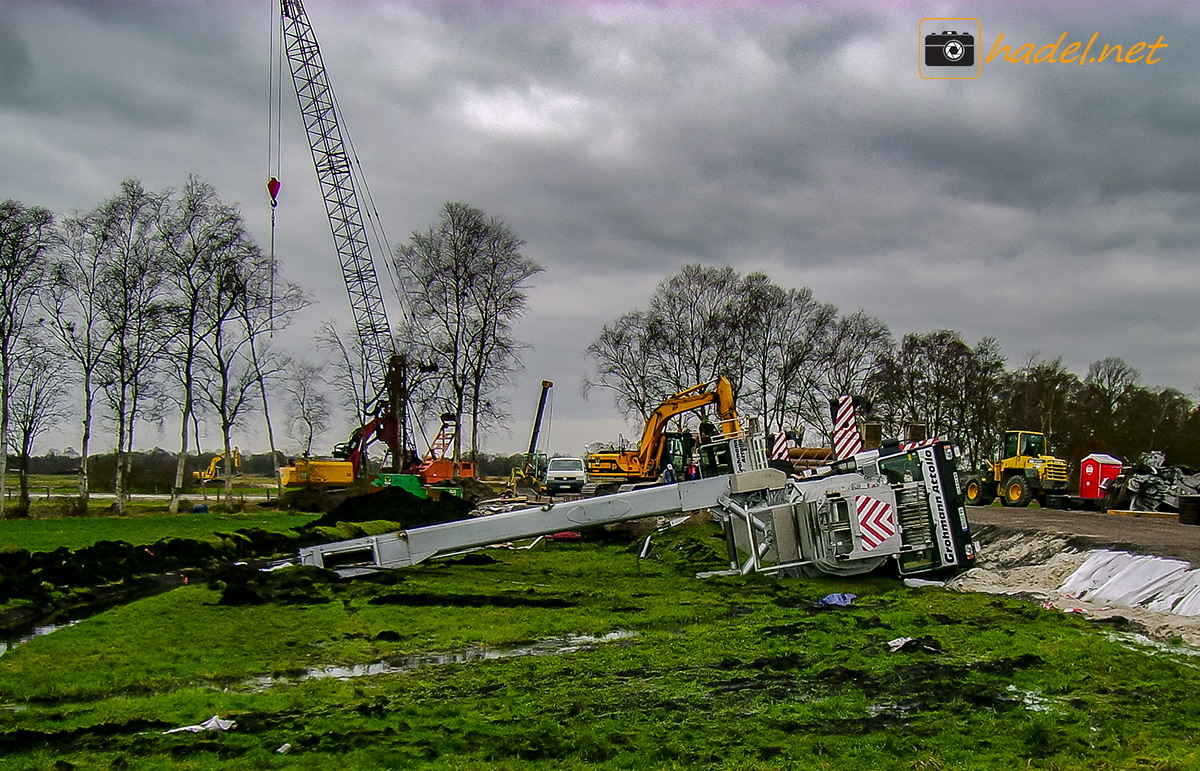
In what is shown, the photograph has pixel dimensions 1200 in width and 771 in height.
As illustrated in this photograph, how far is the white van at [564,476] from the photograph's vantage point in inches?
1626

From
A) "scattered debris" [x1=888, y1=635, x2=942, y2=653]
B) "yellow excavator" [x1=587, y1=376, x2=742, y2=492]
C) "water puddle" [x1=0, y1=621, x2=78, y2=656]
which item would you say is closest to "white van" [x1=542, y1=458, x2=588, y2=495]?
"yellow excavator" [x1=587, y1=376, x2=742, y2=492]

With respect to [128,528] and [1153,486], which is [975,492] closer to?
[1153,486]

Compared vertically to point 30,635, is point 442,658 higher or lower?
lower

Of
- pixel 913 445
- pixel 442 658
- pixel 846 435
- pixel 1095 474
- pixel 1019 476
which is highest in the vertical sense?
pixel 846 435

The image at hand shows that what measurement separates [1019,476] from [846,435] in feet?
74.7

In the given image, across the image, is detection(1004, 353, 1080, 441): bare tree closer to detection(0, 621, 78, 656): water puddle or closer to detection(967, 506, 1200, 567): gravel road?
detection(967, 506, 1200, 567): gravel road

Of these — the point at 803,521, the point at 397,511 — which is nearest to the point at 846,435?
the point at 803,521

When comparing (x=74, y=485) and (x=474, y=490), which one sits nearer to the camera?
(x=474, y=490)

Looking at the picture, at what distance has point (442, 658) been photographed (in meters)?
9.02

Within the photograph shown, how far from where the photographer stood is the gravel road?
49.3 ft

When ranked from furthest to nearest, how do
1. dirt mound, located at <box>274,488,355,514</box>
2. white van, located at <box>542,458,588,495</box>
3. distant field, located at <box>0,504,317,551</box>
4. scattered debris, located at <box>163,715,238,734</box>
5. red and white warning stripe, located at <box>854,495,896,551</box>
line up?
white van, located at <box>542,458,588,495</box>
dirt mound, located at <box>274,488,355,514</box>
distant field, located at <box>0,504,317,551</box>
red and white warning stripe, located at <box>854,495,896,551</box>
scattered debris, located at <box>163,715,238,734</box>

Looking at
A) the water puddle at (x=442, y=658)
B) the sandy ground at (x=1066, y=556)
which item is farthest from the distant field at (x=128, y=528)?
the sandy ground at (x=1066, y=556)

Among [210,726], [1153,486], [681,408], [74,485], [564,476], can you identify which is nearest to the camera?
[210,726]

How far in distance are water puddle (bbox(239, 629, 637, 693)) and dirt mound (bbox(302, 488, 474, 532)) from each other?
1375 centimetres
